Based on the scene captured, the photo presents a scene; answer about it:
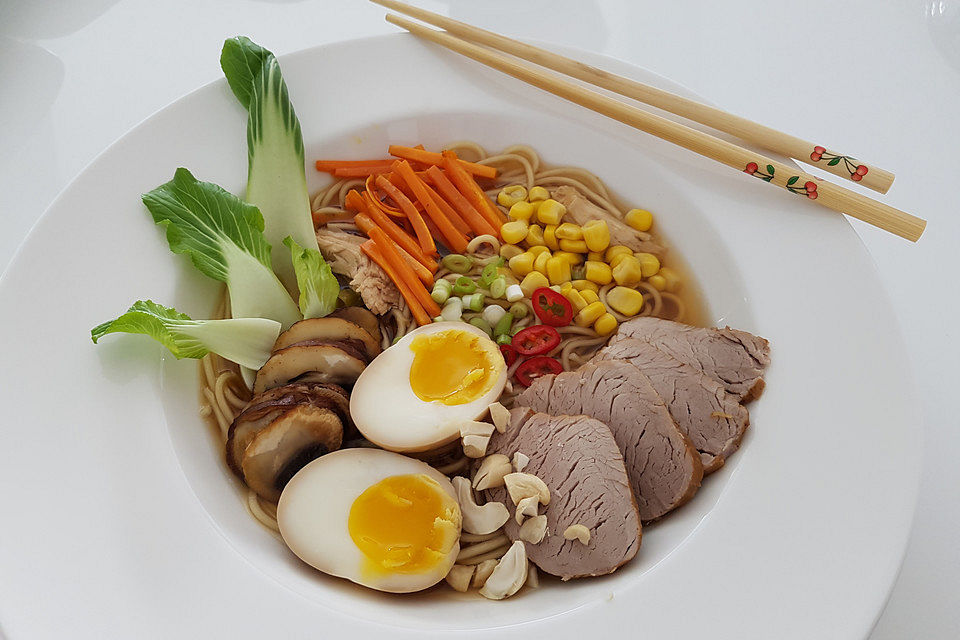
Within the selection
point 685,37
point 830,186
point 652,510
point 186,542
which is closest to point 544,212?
point 830,186

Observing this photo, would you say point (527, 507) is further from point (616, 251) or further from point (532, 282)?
point (616, 251)

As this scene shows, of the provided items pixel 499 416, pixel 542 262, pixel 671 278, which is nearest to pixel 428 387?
pixel 499 416

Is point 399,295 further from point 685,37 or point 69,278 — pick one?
point 685,37

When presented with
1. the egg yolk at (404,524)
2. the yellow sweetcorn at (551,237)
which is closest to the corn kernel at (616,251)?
the yellow sweetcorn at (551,237)

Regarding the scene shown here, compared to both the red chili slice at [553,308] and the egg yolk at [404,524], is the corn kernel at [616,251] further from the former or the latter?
the egg yolk at [404,524]

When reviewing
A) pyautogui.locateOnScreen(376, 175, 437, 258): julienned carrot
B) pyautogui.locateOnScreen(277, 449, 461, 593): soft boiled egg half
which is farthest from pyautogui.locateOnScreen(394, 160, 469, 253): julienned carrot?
pyautogui.locateOnScreen(277, 449, 461, 593): soft boiled egg half

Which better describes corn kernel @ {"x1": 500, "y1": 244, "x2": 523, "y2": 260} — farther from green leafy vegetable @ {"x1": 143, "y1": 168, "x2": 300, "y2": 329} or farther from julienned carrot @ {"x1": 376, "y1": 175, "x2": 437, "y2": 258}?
green leafy vegetable @ {"x1": 143, "y1": 168, "x2": 300, "y2": 329}
